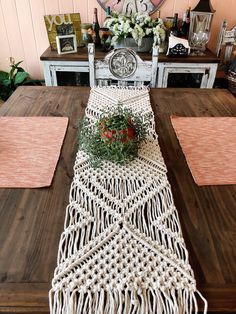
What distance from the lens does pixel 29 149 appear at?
1.04 metres

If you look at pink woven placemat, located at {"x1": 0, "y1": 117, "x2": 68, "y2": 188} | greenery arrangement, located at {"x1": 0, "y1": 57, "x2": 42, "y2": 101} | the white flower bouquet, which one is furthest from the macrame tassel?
greenery arrangement, located at {"x1": 0, "y1": 57, "x2": 42, "y2": 101}

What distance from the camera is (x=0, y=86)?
2.46 m

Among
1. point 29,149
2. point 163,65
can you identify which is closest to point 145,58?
point 163,65

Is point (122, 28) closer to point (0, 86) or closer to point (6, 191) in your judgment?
point (0, 86)

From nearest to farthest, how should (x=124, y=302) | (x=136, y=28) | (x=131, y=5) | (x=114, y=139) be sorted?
(x=124, y=302), (x=114, y=139), (x=136, y=28), (x=131, y=5)

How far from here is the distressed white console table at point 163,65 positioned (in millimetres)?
2020

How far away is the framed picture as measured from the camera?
6.78 ft

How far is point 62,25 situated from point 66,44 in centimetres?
13

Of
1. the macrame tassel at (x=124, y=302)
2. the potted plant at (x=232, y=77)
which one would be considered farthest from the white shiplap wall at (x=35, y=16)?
the macrame tassel at (x=124, y=302)

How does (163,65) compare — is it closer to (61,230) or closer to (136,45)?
(136,45)

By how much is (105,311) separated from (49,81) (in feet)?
6.13

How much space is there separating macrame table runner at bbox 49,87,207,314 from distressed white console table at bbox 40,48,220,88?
127 cm

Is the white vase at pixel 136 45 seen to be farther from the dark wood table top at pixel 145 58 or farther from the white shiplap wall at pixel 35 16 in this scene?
the white shiplap wall at pixel 35 16

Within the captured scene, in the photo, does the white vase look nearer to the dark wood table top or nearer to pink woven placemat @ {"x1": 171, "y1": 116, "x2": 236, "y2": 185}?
the dark wood table top
